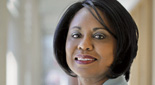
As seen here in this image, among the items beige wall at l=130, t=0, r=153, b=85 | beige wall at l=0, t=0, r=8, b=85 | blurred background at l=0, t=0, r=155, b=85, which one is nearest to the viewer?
beige wall at l=0, t=0, r=8, b=85

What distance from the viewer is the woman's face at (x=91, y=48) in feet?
2.11

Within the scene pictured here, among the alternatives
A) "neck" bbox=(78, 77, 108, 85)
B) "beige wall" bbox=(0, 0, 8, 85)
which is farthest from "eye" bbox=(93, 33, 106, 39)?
"beige wall" bbox=(0, 0, 8, 85)

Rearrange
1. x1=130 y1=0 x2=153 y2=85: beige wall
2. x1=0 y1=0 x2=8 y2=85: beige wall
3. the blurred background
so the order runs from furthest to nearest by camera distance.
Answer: x1=130 y1=0 x2=153 y2=85: beige wall
the blurred background
x1=0 y1=0 x2=8 y2=85: beige wall

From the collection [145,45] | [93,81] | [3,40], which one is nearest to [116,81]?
[93,81]

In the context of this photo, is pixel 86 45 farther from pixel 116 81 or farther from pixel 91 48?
pixel 116 81

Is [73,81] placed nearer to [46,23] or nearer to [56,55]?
[56,55]

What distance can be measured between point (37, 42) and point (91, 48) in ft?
5.83

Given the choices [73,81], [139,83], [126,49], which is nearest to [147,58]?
[139,83]

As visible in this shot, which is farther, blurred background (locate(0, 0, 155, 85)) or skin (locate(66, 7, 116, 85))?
blurred background (locate(0, 0, 155, 85))

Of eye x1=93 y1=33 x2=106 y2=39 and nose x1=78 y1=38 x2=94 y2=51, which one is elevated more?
eye x1=93 y1=33 x2=106 y2=39

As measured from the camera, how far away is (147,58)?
1646mm

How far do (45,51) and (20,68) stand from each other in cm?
65

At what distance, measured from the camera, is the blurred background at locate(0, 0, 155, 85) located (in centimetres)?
145

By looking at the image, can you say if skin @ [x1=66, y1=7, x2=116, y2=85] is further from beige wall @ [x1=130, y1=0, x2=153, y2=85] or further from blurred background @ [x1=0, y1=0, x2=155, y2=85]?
beige wall @ [x1=130, y1=0, x2=153, y2=85]
